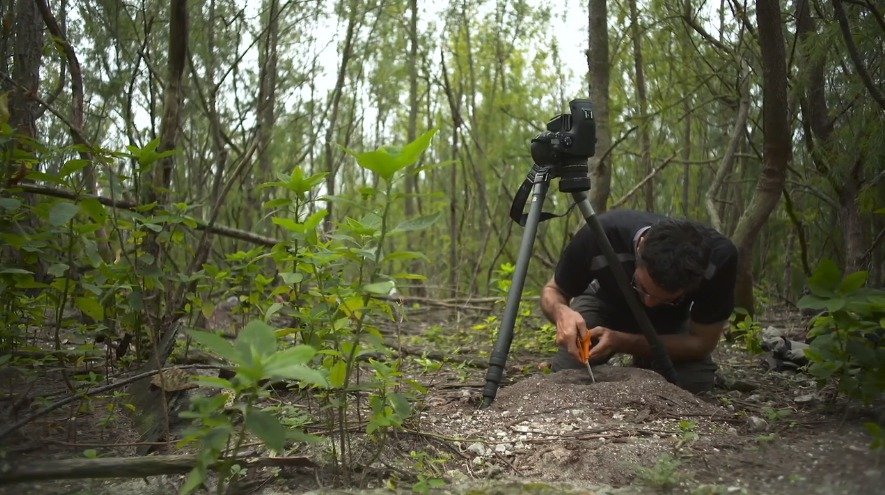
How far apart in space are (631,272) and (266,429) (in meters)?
2.27

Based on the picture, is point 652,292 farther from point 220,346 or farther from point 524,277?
point 220,346

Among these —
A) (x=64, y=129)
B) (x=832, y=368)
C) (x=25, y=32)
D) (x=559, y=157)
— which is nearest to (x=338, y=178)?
(x=64, y=129)

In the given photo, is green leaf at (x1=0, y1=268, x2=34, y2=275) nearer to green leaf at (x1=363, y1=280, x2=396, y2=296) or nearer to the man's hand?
green leaf at (x1=363, y1=280, x2=396, y2=296)

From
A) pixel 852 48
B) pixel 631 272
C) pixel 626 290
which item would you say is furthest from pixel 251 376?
pixel 852 48

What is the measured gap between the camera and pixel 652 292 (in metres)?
2.92

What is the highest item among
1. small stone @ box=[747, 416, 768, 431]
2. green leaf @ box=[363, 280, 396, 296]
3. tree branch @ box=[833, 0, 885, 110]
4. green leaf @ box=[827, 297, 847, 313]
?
Result: tree branch @ box=[833, 0, 885, 110]

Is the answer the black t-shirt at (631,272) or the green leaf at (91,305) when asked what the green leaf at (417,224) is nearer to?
the black t-shirt at (631,272)

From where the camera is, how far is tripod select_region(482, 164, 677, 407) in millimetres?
2713

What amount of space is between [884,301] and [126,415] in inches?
108

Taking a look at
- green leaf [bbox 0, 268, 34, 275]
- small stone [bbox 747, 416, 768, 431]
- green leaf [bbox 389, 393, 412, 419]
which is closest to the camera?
green leaf [bbox 389, 393, 412, 419]

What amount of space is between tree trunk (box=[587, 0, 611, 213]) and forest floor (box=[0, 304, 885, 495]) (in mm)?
1869

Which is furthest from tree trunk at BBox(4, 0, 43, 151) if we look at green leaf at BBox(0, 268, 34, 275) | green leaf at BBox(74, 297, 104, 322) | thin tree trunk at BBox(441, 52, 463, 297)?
thin tree trunk at BBox(441, 52, 463, 297)

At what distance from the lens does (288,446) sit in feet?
→ 7.60

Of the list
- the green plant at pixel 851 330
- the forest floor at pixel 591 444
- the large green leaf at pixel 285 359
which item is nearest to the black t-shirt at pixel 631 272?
the forest floor at pixel 591 444
